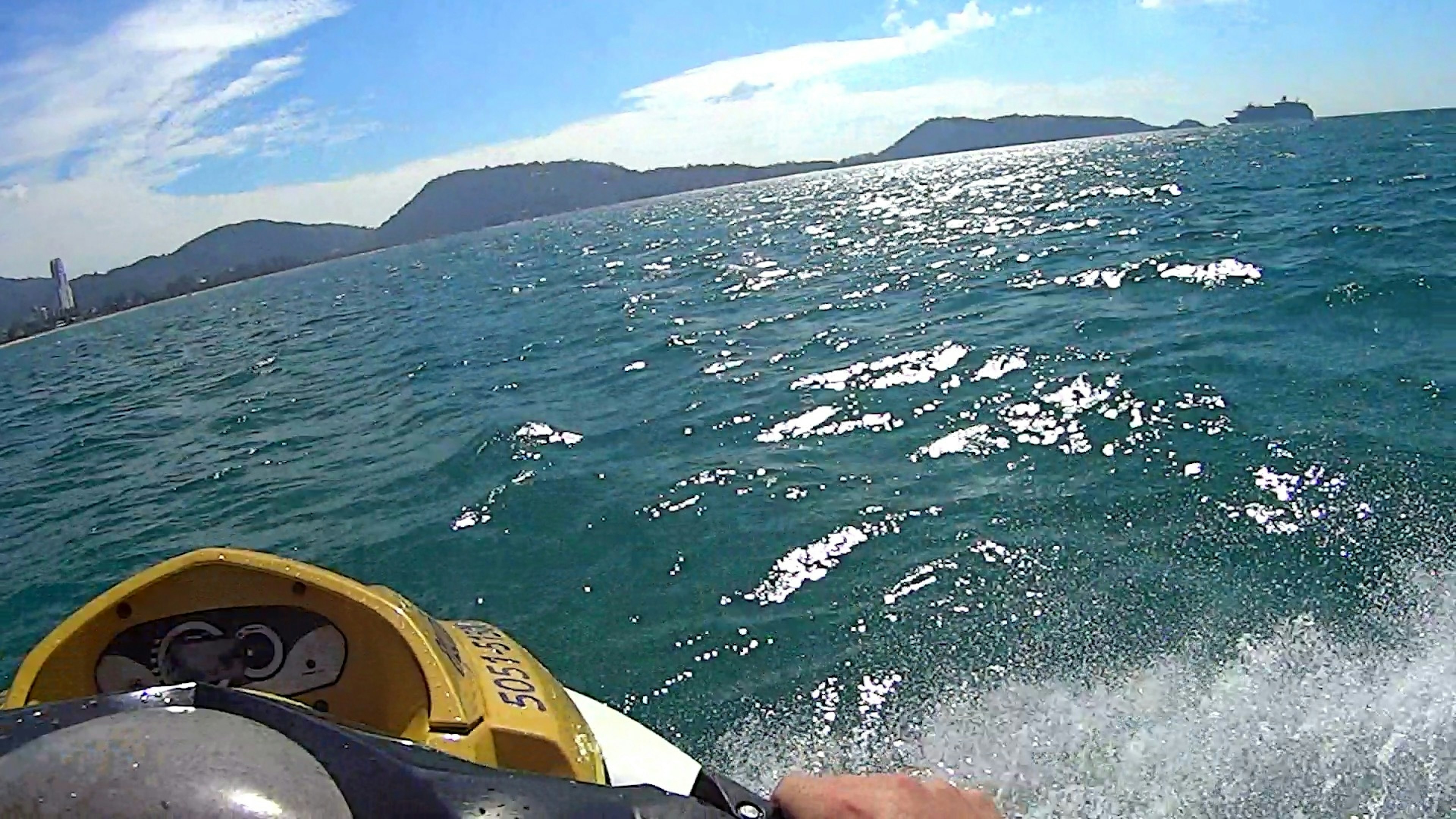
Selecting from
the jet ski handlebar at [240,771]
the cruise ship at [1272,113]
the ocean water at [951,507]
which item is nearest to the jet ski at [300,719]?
the jet ski handlebar at [240,771]

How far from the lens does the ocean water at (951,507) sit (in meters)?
4.97

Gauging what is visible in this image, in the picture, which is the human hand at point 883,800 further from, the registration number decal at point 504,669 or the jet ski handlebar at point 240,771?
the registration number decal at point 504,669

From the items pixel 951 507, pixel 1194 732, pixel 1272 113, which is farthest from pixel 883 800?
pixel 1272 113

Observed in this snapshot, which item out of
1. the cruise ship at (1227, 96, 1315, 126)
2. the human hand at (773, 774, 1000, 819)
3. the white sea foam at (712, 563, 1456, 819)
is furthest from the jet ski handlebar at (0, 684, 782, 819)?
the cruise ship at (1227, 96, 1315, 126)

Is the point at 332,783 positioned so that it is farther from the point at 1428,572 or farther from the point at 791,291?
the point at 791,291

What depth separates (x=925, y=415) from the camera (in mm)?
9992

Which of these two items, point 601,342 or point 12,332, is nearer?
point 601,342

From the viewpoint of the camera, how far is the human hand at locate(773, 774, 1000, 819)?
1800mm

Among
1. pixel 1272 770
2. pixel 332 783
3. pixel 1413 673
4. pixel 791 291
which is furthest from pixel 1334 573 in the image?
pixel 791 291

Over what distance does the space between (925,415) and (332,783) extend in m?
9.14

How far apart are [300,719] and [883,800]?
1.04 meters

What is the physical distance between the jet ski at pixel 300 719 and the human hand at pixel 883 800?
11cm

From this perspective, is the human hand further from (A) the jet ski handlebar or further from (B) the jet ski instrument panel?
(B) the jet ski instrument panel

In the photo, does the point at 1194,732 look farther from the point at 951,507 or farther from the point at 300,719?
the point at 300,719
